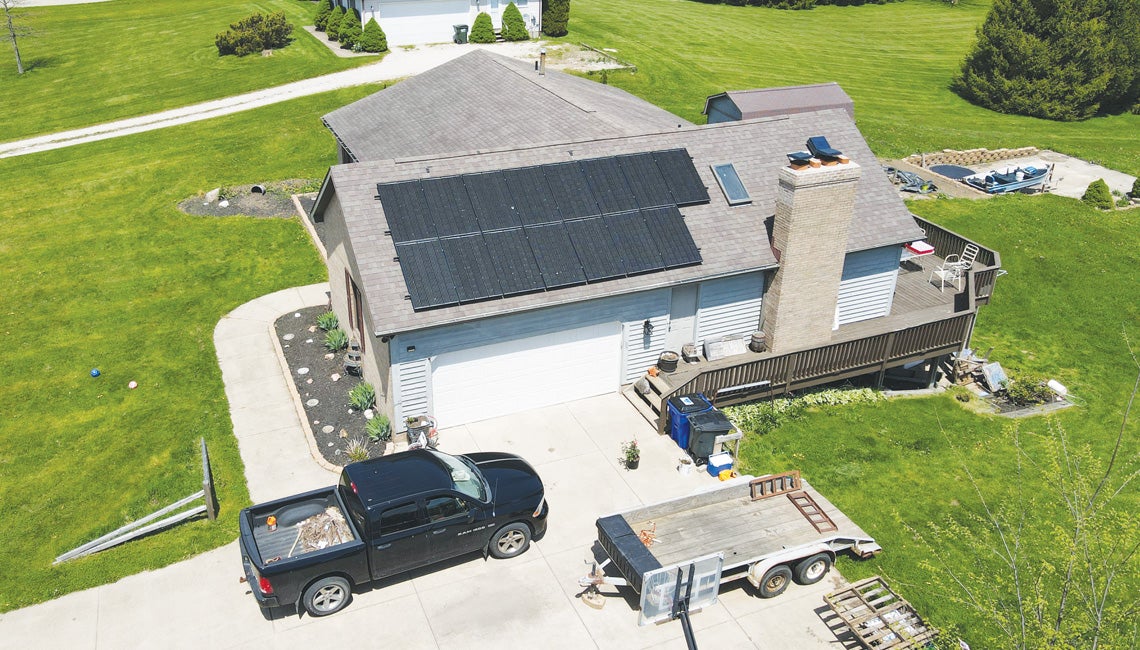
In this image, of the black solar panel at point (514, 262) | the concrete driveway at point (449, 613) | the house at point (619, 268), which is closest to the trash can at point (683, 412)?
the house at point (619, 268)

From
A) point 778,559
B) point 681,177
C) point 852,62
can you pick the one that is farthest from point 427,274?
point 852,62

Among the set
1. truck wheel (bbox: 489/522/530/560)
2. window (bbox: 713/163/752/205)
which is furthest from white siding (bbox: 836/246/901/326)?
truck wheel (bbox: 489/522/530/560)

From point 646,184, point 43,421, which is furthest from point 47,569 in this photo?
point 646,184

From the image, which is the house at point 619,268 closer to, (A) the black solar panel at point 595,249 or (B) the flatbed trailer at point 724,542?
(A) the black solar panel at point 595,249

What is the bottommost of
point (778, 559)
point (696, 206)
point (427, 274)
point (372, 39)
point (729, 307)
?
point (778, 559)

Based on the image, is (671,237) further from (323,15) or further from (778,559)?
(323,15)

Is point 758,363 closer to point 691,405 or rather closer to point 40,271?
point 691,405
